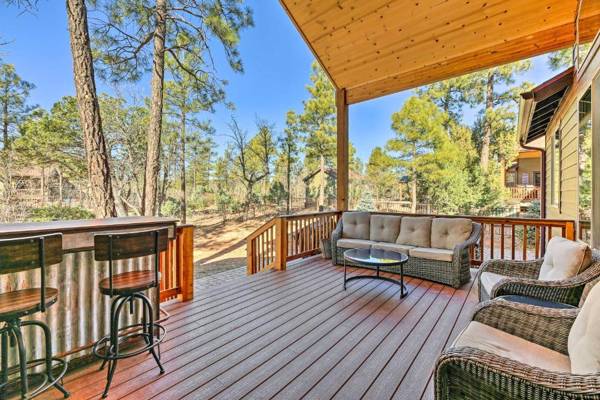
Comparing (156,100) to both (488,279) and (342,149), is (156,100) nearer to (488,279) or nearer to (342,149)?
(342,149)

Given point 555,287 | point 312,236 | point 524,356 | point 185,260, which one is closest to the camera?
point 524,356

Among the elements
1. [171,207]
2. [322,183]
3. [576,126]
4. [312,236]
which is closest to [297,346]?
[312,236]

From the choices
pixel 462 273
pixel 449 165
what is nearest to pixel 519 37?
pixel 462 273

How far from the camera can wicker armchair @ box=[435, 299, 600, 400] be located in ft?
3.10

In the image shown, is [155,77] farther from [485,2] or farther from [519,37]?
[519,37]

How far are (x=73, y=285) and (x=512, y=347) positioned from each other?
298 centimetres

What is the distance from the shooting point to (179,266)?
319cm

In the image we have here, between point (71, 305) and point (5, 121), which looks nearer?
point (71, 305)

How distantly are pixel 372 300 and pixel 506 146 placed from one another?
43.0 ft

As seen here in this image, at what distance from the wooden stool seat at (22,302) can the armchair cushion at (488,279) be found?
3275 millimetres

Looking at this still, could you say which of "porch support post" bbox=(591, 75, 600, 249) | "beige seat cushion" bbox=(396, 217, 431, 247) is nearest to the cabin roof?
"porch support post" bbox=(591, 75, 600, 249)

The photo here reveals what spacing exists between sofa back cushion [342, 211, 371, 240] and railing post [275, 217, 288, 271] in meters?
1.19

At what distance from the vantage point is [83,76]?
13.4ft

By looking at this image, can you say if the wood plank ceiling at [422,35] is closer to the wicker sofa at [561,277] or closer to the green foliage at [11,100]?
the wicker sofa at [561,277]
